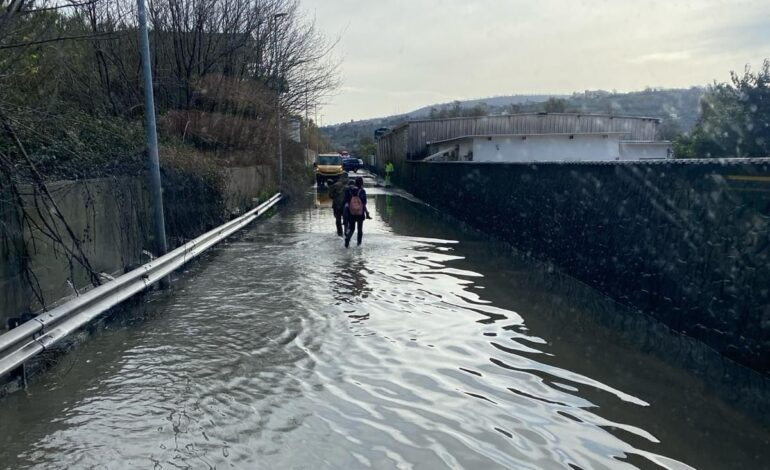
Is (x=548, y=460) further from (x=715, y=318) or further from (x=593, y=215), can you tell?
(x=593, y=215)

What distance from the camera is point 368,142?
142 m

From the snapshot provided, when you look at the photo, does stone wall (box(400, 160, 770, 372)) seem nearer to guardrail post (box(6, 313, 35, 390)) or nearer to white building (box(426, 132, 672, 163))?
guardrail post (box(6, 313, 35, 390))

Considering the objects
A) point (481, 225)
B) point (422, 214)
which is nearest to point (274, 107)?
point (422, 214)

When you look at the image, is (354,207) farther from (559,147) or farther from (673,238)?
(559,147)

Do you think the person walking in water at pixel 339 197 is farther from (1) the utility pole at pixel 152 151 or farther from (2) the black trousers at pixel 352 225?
(1) the utility pole at pixel 152 151

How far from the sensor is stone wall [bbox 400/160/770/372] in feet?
22.0

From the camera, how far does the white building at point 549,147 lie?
45.6 m

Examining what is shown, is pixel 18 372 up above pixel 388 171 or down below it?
below

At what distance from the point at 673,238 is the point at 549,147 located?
4059 centimetres

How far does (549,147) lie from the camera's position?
156ft

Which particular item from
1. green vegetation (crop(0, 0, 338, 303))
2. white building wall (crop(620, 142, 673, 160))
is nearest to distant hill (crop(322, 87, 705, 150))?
white building wall (crop(620, 142, 673, 160))

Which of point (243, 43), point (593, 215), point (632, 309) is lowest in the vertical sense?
point (632, 309)

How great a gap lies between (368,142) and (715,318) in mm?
136182

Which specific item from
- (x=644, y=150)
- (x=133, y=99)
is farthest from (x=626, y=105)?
(x=133, y=99)
